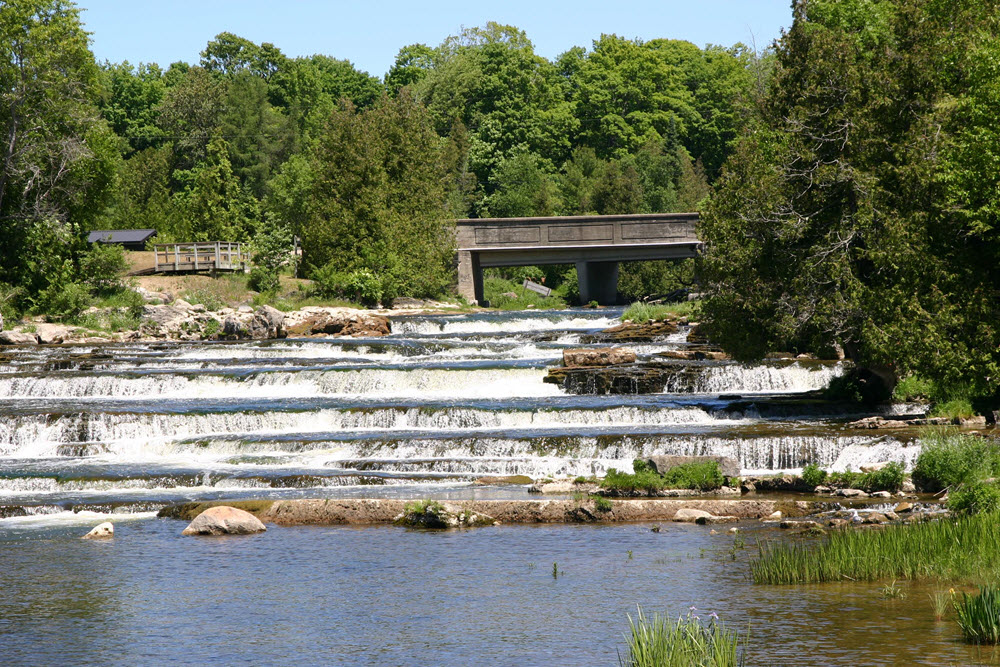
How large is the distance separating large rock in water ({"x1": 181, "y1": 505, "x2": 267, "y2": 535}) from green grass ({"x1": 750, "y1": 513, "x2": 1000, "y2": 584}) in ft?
30.5

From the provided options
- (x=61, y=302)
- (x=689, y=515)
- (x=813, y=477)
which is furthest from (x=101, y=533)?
(x=61, y=302)

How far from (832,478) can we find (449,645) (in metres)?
13.3

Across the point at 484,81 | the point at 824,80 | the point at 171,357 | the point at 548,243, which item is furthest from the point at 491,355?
the point at 484,81

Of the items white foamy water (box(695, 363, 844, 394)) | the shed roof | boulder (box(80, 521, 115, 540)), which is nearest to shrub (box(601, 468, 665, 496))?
boulder (box(80, 521, 115, 540))

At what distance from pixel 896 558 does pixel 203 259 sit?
5263 cm

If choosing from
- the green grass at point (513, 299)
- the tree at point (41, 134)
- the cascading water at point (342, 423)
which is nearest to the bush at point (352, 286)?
the tree at point (41, 134)

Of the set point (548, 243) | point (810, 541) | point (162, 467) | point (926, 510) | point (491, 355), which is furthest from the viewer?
point (548, 243)

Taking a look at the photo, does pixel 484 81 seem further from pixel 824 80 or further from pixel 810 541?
pixel 810 541

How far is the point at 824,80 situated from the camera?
3083 cm

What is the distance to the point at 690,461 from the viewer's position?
79.5 ft

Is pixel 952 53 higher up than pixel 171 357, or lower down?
higher up

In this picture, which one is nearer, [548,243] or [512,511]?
[512,511]

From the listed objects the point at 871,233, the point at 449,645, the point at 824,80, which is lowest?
the point at 449,645

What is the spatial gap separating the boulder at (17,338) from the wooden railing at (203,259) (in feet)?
40.3
